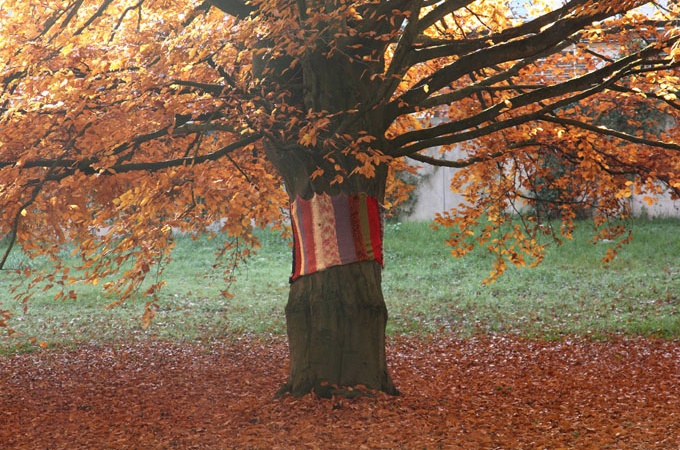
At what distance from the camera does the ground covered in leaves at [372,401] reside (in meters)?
6.79

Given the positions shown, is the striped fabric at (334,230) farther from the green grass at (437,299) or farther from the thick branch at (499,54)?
the green grass at (437,299)

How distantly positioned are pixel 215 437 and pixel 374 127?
318cm

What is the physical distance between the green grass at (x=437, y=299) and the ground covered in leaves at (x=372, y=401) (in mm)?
1389

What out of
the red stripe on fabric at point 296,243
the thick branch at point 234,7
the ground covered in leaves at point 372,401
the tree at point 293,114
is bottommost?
the ground covered in leaves at point 372,401

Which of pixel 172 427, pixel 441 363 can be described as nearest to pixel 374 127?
pixel 172 427

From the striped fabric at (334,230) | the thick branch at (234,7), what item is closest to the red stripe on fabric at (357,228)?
the striped fabric at (334,230)

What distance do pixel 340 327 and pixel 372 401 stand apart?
0.73 m


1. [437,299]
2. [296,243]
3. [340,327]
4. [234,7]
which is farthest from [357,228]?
[437,299]

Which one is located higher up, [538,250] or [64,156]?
[64,156]

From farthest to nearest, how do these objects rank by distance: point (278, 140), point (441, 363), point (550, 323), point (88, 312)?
point (88, 312), point (550, 323), point (441, 363), point (278, 140)

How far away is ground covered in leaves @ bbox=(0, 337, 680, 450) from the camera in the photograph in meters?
6.79

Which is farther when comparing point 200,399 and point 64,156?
point 200,399

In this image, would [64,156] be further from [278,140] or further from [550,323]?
[550,323]

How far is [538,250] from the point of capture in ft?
37.2
